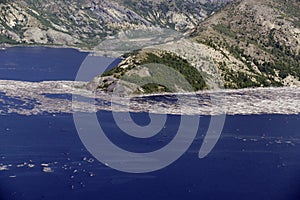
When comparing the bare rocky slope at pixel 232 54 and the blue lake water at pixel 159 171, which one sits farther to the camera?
the bare rocky slope at pixel 232 54

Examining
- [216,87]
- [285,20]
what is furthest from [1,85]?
[285,20]

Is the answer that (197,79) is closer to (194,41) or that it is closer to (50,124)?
(194,41)

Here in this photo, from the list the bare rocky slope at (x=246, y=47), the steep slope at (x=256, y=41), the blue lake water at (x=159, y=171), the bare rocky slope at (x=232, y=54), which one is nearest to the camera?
the blue lake water at (x=159, y=171)

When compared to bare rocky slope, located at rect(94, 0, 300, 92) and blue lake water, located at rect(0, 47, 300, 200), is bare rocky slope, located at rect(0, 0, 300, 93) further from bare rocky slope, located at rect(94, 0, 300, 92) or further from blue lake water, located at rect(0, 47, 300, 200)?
blue lake water, located at rect(0, 47, 300, 200)

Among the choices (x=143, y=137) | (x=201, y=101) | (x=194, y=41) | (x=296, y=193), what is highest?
(x=194, y=41)

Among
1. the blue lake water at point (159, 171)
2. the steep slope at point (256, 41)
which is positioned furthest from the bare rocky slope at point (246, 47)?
the blue lake water at point (159, 171)

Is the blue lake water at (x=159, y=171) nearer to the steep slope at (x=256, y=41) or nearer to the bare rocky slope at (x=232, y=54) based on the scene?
the bare rocky slope at (x=232, y=54)

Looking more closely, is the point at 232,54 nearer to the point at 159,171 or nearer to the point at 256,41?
the point at 256,41

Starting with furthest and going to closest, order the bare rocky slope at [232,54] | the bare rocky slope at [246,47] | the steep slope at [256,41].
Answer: the steep slope at [256,41], the bare rocky slope at [246,47], the bare rocky slope at [232,54]

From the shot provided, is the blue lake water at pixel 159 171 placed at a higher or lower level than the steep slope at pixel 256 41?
lower
